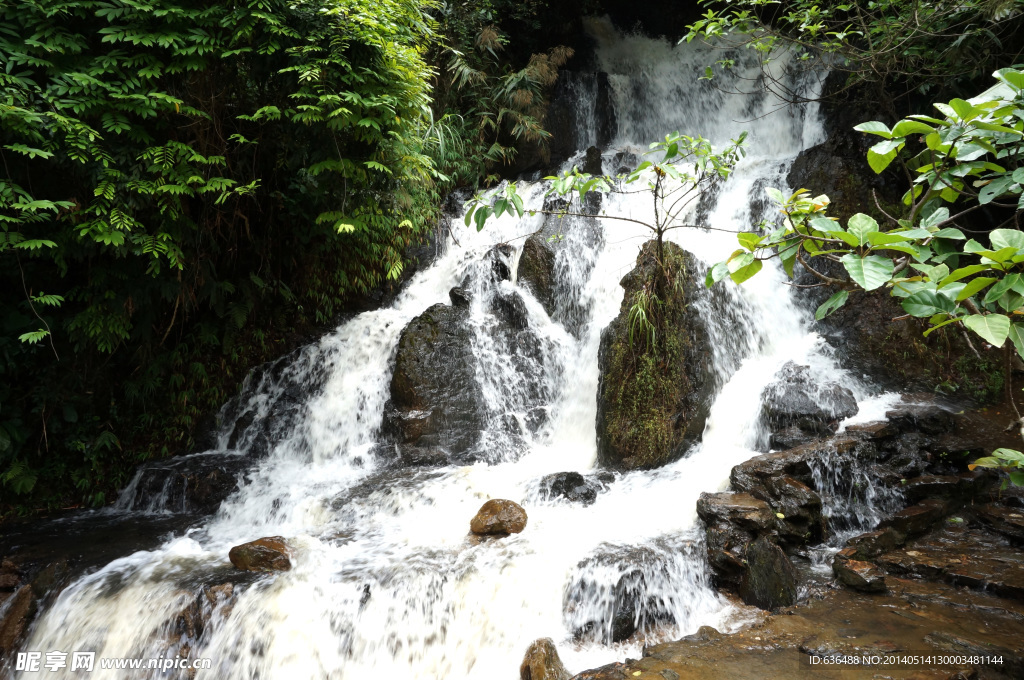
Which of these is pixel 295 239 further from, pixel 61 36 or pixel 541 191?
pixel 541 191

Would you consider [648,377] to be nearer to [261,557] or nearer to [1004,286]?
[261,557]

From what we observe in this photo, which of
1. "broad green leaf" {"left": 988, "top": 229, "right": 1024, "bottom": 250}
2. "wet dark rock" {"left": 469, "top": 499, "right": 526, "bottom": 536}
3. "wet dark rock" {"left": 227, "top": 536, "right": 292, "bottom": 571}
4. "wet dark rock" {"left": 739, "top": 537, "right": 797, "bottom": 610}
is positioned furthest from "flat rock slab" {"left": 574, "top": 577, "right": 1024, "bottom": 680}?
"wet dark rock" {"left": 227, "top": 536, "right": 292, "bottom": 571}

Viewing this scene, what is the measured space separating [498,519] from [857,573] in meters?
2.69

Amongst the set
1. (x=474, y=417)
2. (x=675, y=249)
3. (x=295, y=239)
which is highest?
(x=295, y=239)

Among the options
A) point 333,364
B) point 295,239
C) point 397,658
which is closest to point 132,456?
point 333,364

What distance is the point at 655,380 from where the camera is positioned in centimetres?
572

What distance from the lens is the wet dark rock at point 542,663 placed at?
128 inches

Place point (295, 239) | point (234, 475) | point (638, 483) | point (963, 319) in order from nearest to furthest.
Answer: point (963, 319) < point (638, 483) < point (234, 475) < point (295, 239)

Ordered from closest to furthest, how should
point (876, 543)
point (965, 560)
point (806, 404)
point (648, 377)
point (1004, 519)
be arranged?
1. point (965, 560)
2. point (876, 543)
3. point (1004, 519)
4. point (806, 404)
5. point (648, 377)

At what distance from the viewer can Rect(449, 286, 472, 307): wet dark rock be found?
297 inches

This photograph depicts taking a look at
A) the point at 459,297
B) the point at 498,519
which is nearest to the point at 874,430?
the point at 498,519

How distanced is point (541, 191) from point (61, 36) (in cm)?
682

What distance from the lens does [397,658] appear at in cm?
368

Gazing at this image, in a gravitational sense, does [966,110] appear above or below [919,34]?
below
